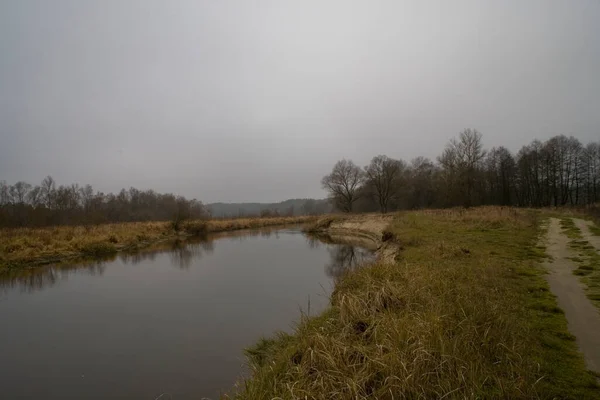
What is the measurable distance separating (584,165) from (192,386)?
6199 cm

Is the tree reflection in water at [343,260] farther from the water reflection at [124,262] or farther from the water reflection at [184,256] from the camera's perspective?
the water reflection at [184,256]

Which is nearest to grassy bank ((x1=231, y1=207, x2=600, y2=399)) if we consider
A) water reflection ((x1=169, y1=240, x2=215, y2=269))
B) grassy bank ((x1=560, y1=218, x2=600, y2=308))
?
grassy bank ((x1=560, y1=218, x2=600, y2=308))

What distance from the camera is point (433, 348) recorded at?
3.57m

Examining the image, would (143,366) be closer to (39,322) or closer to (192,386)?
(192,386)

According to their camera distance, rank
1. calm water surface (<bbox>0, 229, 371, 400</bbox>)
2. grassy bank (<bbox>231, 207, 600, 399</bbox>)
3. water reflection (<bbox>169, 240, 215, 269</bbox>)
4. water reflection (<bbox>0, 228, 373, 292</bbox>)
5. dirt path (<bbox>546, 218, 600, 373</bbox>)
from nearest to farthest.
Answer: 1. grassy bank (<bbox>231, 207, 600, 399</bbox>)
2. dirt path (<bbox>546, 218, 600, 373</bbox>)
3. calm water surface (<bbox>0, 229, 371, 400</bbox>)
4. water reflection (<bbox>0, 228, 373, 292</bbox>)
5. water reflection (<bbox>169, 240, 215, 269</bbox>)

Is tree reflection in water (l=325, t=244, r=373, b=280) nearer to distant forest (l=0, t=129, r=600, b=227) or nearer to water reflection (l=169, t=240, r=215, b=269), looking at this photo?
water reflection (l=169, t=240, r=215, b=269)

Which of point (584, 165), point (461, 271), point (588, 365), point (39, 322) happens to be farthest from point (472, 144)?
point (39, 322)

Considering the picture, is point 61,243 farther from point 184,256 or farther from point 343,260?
point 343,260

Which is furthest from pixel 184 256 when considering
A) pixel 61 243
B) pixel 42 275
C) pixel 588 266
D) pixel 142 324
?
pixel 588 266

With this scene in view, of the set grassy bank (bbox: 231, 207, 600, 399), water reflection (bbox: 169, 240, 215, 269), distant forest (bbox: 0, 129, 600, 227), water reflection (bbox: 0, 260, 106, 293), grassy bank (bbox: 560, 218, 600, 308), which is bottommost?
water reflection (bbox: 0, 260, 106, 293)

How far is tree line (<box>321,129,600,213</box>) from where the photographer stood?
42.6 m

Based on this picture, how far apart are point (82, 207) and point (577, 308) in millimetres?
58732

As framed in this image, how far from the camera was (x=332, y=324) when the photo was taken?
5.12m

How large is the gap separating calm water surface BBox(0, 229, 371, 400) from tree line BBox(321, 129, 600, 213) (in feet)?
119
